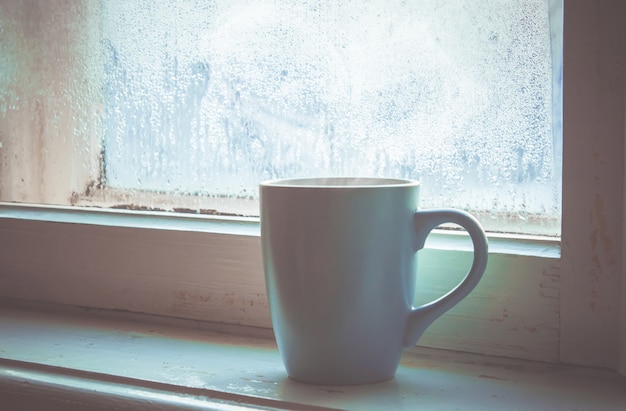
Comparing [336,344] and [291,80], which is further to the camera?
[291,80]

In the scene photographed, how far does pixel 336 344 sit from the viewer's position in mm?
541

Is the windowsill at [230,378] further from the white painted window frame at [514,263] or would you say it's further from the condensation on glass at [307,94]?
the condensation on glass at [307,94]

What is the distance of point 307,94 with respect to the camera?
2.32 ft

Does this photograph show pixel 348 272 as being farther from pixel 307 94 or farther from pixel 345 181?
pixel 307 94

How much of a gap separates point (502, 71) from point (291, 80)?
7.8 inches

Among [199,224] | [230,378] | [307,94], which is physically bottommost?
[230,378]

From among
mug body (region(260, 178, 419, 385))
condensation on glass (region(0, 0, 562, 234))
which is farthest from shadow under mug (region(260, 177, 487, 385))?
condensation on glass (region(0, 0, 562, 234))

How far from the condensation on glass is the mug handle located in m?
0.11

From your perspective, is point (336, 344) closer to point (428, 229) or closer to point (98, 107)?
point (428, 229)

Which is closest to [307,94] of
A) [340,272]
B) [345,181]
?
[345,181]

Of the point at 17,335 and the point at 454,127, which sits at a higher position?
the point at 454,127

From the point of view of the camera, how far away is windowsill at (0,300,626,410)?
0.54 m

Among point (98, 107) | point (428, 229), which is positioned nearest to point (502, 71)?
point (428, 229)

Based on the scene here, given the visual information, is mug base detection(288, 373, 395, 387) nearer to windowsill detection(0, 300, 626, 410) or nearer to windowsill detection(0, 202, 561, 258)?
windowsill detection(0, 300, 626, 410)
